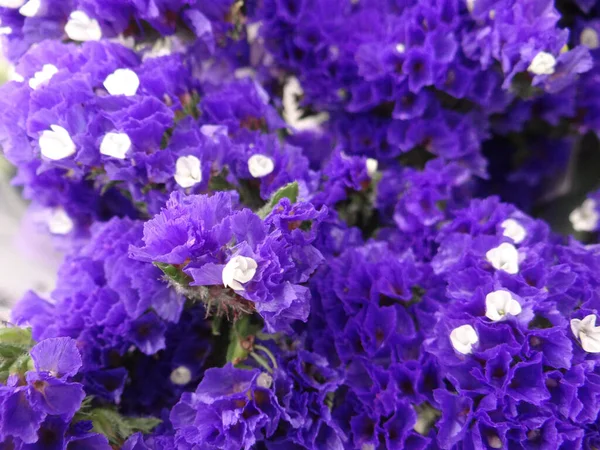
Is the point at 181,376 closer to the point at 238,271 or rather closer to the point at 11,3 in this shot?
the point at 238,271

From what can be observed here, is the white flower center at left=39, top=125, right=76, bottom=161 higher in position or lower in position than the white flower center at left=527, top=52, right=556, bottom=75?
lower

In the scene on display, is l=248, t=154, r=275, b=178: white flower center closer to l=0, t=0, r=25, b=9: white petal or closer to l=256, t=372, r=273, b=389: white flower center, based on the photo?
l=256, t=372, r=273, b=389: white flower center

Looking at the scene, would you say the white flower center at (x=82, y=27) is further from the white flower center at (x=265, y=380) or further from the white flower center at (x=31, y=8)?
the white flower center at (x=265, y=380)

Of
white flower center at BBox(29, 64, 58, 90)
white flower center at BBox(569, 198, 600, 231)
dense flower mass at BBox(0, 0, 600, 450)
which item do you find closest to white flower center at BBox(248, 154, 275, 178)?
dense flower mass at BBox(0, 0, 600, 450)

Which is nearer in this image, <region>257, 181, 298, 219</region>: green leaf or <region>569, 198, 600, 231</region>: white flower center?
<region>257, 181, 298, 219</region>: green leaf

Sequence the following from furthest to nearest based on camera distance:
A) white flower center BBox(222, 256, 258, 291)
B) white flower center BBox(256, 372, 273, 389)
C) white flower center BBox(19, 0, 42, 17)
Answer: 1. white flower center BBox(19, 0, 42, 17)
2. white flower center BBox(256, 372, 273, 389)
3. white flower center BBox(222, 256, 258, 291)
